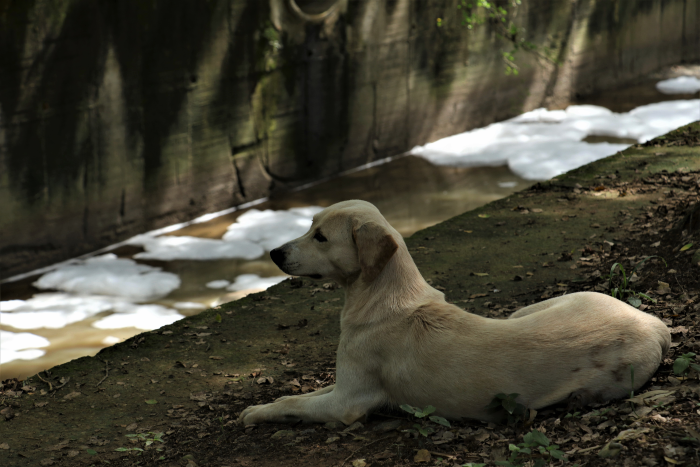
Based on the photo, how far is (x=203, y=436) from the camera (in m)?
4.03

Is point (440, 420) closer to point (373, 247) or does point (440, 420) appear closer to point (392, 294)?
point (392, 294)

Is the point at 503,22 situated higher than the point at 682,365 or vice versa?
the point at 503,22

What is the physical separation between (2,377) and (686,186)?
6433 mm

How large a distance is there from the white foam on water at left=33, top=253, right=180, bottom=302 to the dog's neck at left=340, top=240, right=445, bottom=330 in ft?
12.7

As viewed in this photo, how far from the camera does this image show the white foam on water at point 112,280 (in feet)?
24.1

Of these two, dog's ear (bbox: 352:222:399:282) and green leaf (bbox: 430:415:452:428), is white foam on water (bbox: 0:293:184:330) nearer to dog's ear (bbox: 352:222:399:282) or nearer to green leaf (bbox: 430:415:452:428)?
dog's ear (bbox: 352:222:399:282)

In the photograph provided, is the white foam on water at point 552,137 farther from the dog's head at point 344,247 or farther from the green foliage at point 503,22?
the dog's head at point 344,247

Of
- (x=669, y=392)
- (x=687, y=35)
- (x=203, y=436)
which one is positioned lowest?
(x=203, y=436)

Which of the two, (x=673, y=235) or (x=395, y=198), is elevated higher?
(x=673, y=235)

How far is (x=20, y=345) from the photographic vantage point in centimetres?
630

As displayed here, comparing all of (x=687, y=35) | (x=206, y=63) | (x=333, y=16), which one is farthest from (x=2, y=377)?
(x=687, y=35)

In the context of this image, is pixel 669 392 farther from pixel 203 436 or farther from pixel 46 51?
pixel 46 51

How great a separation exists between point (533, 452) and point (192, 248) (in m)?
5.82

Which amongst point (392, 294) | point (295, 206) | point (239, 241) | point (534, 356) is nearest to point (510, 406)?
point (534, 356)
